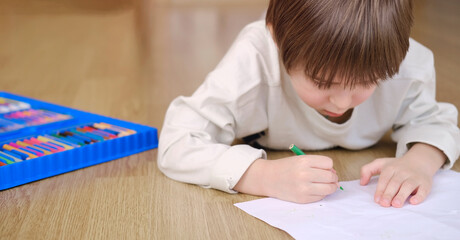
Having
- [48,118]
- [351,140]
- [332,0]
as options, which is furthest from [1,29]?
[332,0]

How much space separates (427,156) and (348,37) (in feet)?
0.95

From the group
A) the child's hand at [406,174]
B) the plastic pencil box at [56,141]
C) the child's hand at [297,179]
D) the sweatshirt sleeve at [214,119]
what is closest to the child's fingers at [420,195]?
the child's hand at [406,174]

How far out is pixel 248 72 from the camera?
978 mm

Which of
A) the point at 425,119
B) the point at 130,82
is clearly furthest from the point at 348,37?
the point at 130,82

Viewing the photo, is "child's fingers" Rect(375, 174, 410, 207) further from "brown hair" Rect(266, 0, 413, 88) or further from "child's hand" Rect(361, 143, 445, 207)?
"brown hair" Rect(266, 0, 413, 88)

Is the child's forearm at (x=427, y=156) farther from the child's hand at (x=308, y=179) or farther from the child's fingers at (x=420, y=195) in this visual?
the child's hand at (x=308, y=179)

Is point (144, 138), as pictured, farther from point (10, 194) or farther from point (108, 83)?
point (108, 83)

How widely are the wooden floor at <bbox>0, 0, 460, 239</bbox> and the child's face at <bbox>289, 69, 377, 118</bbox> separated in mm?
177

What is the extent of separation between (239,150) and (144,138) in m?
0.27

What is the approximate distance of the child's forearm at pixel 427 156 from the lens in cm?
90

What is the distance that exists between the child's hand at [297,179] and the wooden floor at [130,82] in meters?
0.05

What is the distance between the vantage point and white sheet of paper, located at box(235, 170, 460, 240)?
0.72 meters

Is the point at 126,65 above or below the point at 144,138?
below

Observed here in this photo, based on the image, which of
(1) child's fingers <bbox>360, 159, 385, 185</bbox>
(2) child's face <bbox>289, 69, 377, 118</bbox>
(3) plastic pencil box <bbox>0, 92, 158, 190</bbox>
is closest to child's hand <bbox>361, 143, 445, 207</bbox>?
(1) child's fingers <bbox>360, 159, 385, 185</bbox>
